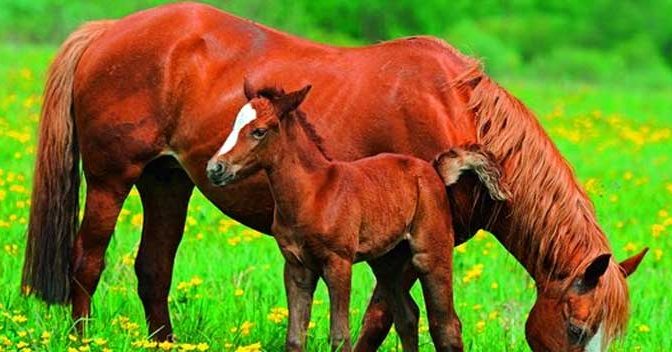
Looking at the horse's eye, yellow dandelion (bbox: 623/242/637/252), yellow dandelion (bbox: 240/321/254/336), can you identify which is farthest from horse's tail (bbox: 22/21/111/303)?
yellow dandelion (bbox: 623/242/637/252)

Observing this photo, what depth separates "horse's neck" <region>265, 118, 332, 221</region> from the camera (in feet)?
17.5

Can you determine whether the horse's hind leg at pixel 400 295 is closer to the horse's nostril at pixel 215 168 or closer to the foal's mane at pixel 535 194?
the foal's mane at pixel 535 194

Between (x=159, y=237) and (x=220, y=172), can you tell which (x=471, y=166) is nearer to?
(x=220, y=172)

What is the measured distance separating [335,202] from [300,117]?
372 millimetres

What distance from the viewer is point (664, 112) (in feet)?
75.8

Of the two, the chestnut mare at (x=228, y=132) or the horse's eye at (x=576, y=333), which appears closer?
the horse's eye at (x=576, y=333)

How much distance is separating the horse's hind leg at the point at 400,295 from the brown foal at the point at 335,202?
128 millimetres

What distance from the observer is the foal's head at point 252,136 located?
16.3 feet

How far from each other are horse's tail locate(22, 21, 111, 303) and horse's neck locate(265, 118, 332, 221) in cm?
208

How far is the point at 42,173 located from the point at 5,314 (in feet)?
3.97

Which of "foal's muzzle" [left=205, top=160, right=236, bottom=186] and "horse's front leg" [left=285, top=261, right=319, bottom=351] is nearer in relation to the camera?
"foal's muzzle" [left=205, top=160, right=236, bottom=186]

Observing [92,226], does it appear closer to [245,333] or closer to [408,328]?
[245,333]

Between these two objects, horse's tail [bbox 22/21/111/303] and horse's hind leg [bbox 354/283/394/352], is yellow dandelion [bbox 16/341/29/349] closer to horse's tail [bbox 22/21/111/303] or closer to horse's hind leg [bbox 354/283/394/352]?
horse's tail [bbox 22/21/111/303]

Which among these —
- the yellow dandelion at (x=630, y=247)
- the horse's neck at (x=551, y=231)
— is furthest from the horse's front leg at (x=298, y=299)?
the yellow dandelion at (x=630, y=247)
